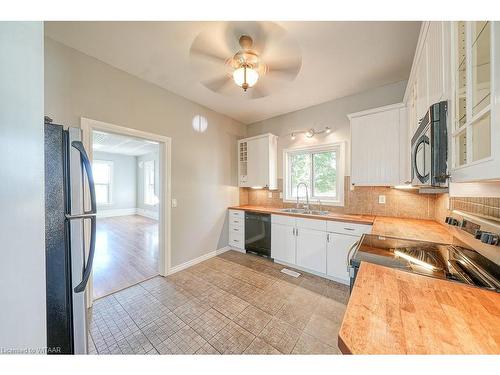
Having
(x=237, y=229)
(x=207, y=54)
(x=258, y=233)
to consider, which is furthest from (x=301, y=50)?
(x=237, y=229)

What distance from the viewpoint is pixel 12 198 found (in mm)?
580

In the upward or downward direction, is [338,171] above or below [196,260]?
above

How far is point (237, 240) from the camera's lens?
11.5 ft

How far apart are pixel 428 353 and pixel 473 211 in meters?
1.27

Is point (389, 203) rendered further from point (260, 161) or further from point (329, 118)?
point (260, 161)

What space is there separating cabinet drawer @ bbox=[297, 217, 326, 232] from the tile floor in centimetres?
A: 69

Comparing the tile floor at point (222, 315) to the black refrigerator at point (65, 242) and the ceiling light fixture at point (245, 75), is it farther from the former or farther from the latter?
the ceiling light fixture at point (245, 75)

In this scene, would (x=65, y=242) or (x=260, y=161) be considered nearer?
(x=65, y=242)

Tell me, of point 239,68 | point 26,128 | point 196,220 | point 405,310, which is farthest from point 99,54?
point 405,310

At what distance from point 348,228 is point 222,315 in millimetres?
1780

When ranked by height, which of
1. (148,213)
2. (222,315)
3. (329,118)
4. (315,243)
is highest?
(329,118)

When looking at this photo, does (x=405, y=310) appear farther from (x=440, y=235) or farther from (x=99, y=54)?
(x=99, y=54)

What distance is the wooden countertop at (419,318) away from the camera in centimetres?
48

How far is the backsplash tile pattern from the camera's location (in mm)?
954
